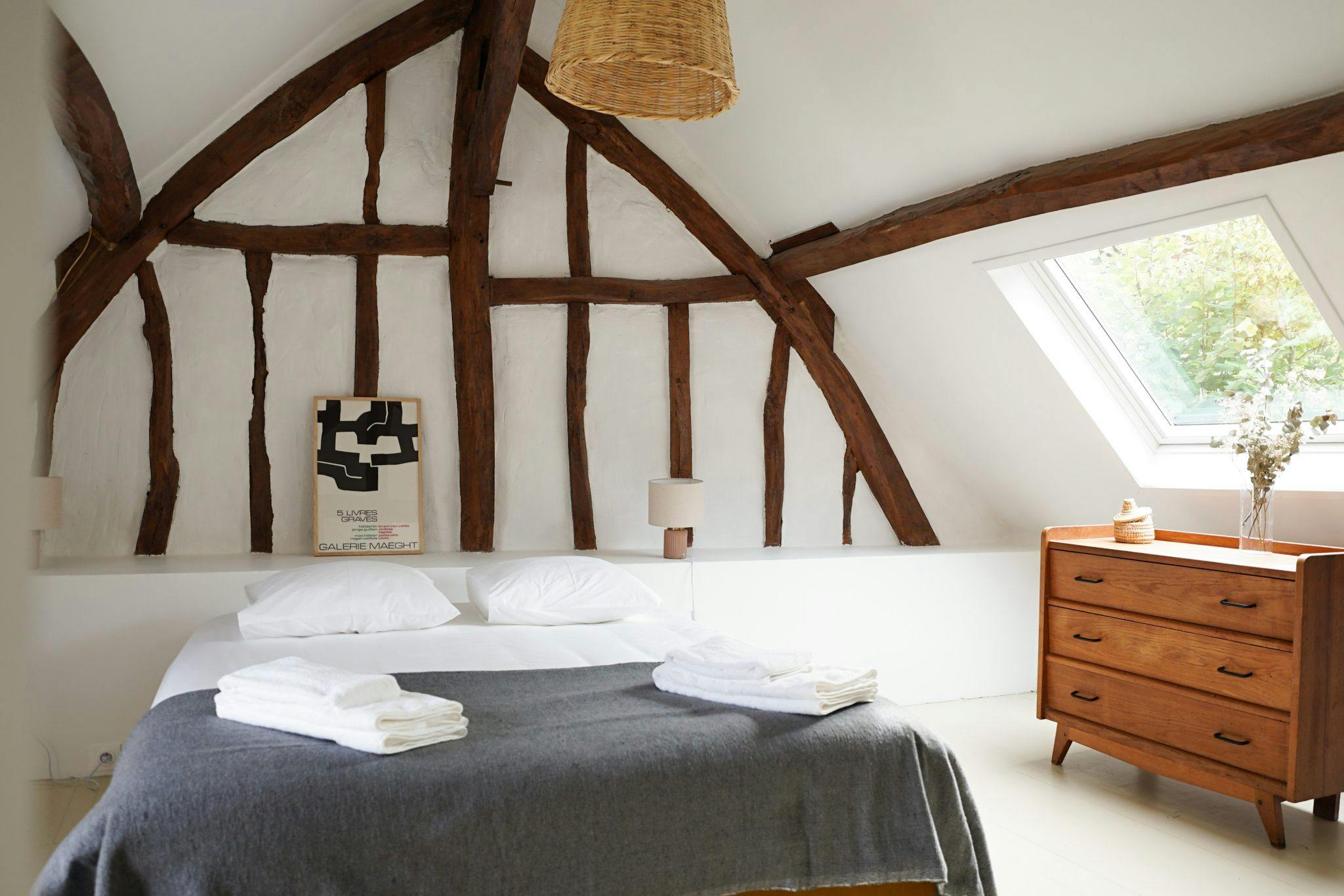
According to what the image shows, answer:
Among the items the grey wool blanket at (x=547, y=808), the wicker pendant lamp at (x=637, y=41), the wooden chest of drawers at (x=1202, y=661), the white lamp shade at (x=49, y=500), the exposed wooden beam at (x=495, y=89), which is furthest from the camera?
the white lamp shade at (x=49, y=500)

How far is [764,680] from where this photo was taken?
2.17 metres

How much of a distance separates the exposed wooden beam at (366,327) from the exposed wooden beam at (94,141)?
0.83 meters

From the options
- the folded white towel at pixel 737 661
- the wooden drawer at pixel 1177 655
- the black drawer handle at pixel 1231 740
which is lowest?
the black drawer handle at pixel 1231 740

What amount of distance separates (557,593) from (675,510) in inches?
38.9

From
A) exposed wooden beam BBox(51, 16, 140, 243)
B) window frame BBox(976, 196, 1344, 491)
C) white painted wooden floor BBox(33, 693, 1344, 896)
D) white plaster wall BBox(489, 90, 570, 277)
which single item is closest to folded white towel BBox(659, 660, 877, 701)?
white painted wooden floor BBox(33, 693, 1344, 896)

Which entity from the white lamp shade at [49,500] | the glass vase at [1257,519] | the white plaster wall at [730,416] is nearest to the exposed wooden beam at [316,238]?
the white lamp shade at [49,500]

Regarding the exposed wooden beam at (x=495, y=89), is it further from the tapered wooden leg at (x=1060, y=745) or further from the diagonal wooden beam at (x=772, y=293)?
the tapered wooden leg at (x=1060, y=745)

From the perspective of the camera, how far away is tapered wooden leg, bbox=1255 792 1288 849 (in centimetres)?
274

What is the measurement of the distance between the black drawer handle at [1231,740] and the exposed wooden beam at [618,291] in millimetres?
2553

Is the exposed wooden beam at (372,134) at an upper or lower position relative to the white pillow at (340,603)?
upper

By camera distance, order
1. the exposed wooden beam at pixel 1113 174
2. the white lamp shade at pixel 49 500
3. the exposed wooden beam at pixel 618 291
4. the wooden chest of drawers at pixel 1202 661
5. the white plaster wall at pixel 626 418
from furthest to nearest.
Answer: the white plaster wall at pixel 626 418 < the exposed wooden beam at pixel 618 291 < the white lamp shade at pixel 49 500 < the wooden chest of drawers at pixel 1202 661 < the exposed wooden beam at pixel 1113 174

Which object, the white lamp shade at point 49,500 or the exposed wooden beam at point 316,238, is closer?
the white lamp shade at point 49,500

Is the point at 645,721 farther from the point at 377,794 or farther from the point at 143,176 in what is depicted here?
the point at 143,176

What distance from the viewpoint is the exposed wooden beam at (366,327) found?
4.08m
